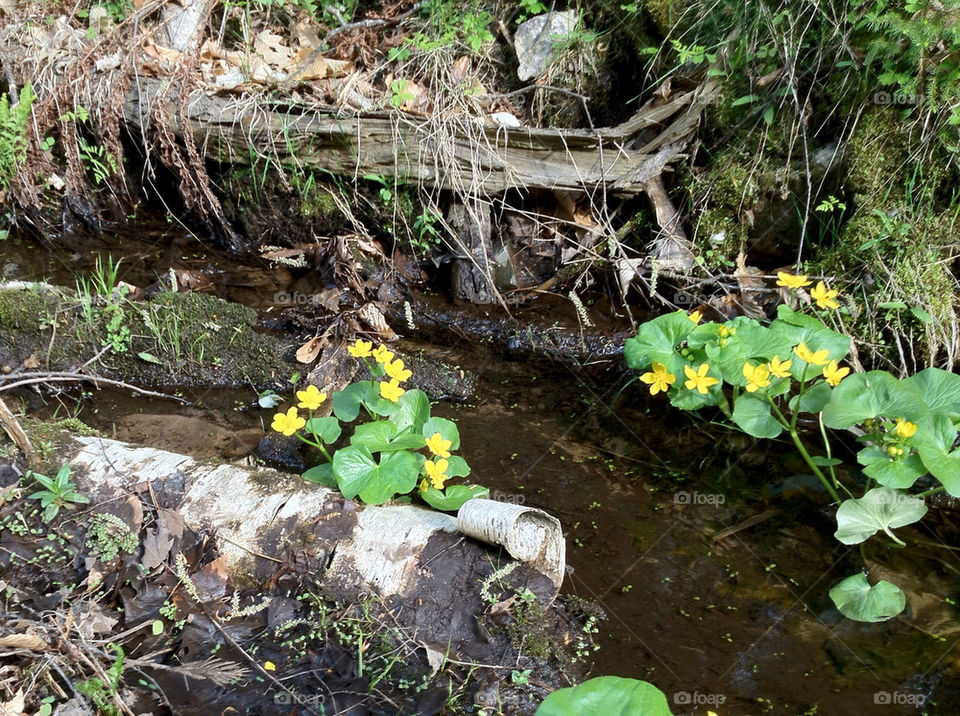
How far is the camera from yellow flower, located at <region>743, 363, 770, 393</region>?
2508 millimetres

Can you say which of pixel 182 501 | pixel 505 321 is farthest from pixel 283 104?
pixel 182 501

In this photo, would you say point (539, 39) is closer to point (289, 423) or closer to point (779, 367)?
point (779, 367)

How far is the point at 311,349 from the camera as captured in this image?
3.61 meters

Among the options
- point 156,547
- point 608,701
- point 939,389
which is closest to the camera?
point 608,701

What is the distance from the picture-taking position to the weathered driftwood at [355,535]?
211 cm

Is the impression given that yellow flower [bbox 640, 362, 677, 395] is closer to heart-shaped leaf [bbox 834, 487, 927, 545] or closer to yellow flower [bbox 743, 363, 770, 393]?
yellow flower [bbox 743, 363, 770, 393]

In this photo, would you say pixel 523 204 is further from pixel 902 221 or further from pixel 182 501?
pixel 182 501

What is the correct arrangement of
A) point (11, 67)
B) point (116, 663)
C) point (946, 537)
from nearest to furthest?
point (116, 663)
point (946, 537)
point (11, 67)

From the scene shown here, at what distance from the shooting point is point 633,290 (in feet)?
13.2

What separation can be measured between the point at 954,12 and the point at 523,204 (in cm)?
224
